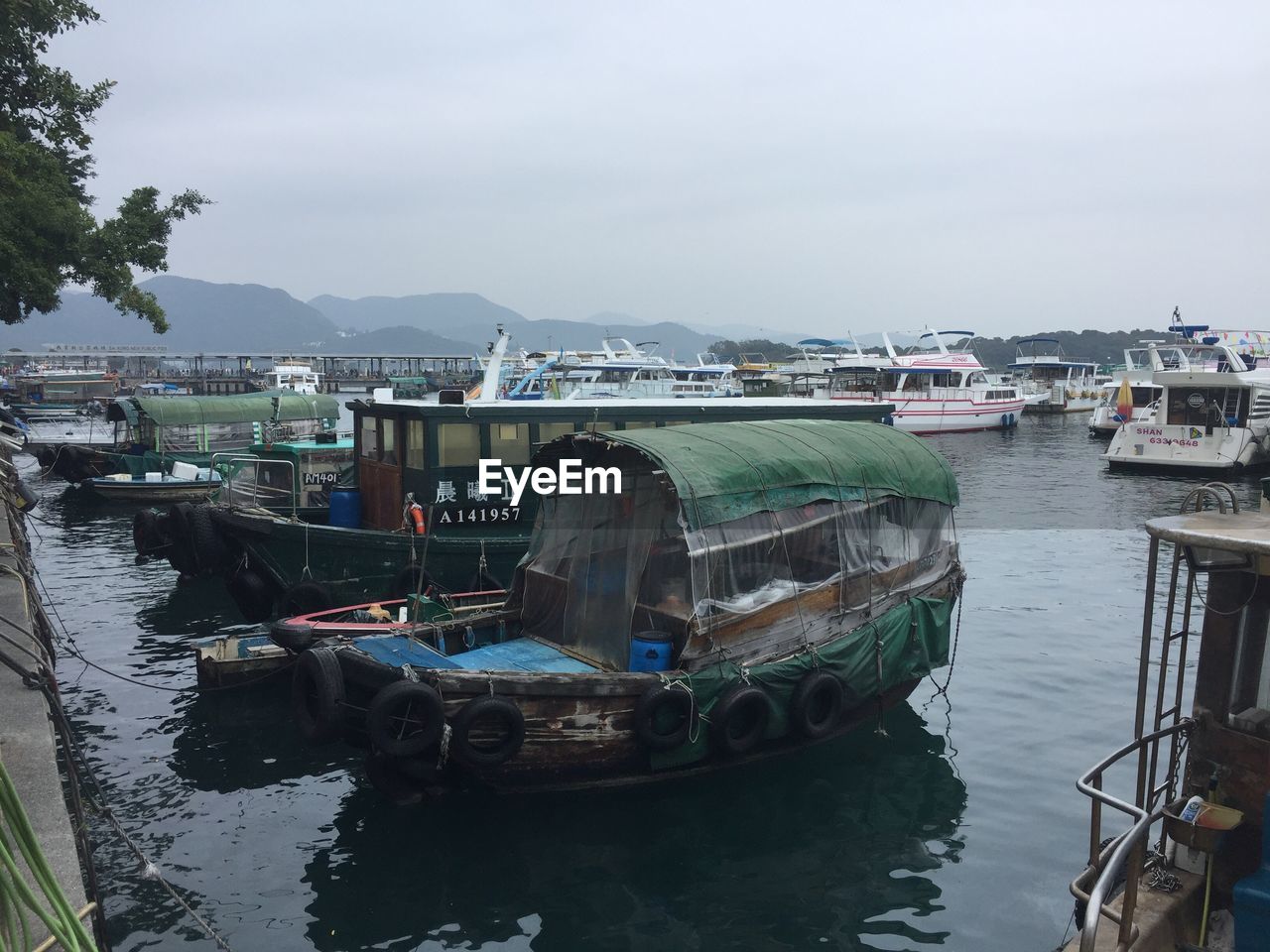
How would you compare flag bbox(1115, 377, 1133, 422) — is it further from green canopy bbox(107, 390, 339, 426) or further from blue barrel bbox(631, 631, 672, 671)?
blue barrel bbox(631, 631, 672, 671)

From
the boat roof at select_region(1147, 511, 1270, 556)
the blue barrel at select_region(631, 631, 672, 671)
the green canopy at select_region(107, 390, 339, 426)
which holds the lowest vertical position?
the blue barrel at select_region(631, 631, 672, 671)

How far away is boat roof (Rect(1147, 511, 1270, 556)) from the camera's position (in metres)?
4.82

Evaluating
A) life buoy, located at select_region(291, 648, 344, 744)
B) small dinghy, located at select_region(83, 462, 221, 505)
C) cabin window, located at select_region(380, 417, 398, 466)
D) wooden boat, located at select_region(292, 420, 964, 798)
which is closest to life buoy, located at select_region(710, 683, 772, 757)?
wooden boat, located at select_region(292, 420, 964, 798)

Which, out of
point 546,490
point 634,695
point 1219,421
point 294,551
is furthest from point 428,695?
point 1219,421

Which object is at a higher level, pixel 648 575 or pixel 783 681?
pixel 648 575

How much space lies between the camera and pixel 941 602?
11.0 m

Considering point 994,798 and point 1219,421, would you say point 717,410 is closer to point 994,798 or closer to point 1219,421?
point 994,798

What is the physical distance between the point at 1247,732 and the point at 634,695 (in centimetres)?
474

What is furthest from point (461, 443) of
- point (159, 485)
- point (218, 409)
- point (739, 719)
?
point (218, 409)

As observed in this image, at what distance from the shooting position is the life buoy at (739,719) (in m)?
8.76

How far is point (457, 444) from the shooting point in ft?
45.8

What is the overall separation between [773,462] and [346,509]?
27.5 ft

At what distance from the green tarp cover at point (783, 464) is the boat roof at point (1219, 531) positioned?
4.31m

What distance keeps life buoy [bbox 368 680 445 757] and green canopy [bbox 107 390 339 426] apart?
23.8 metres
